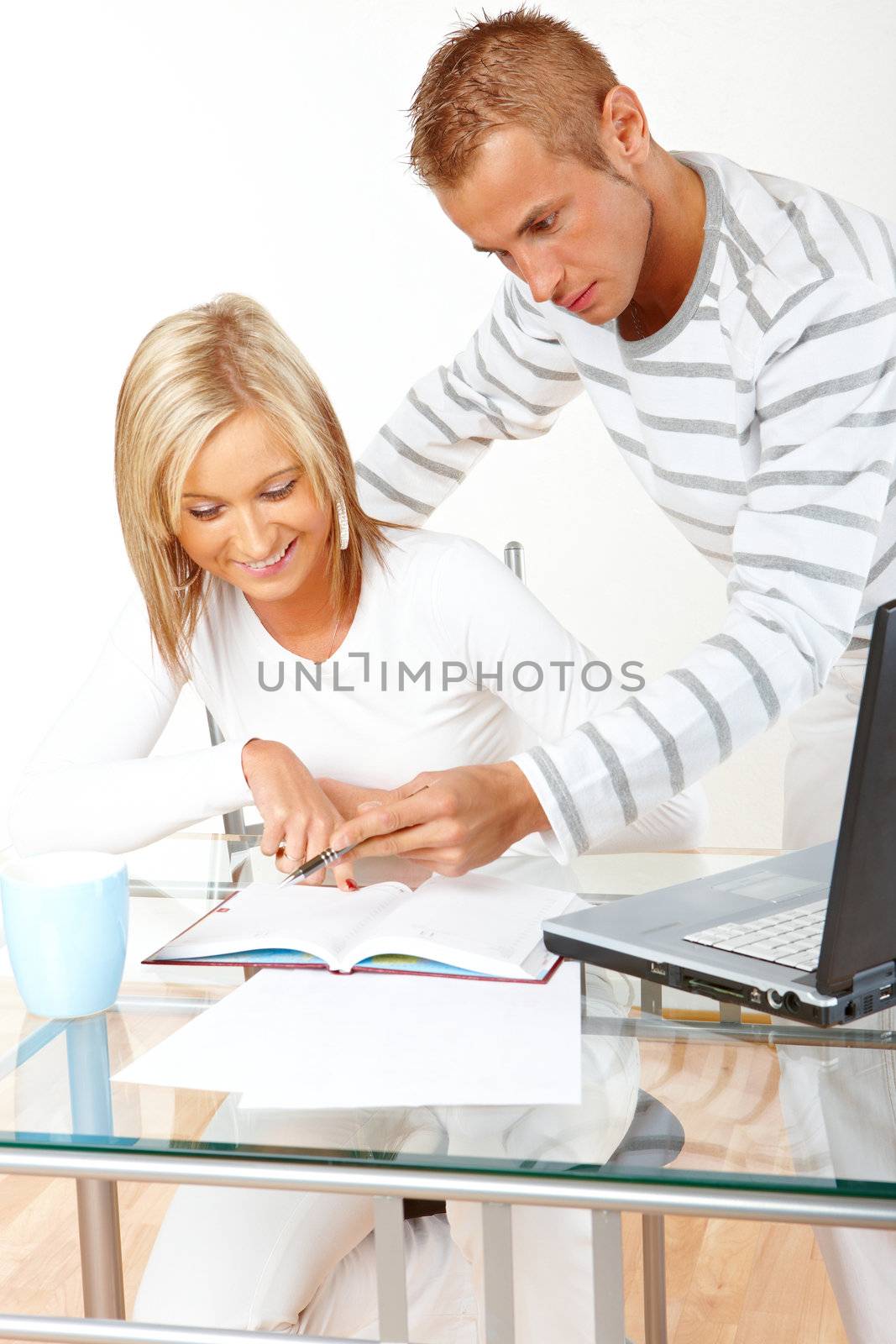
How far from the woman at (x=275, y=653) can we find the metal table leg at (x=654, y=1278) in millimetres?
406

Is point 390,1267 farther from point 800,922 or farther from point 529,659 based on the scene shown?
point 529,659

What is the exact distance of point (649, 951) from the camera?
0.99 metres

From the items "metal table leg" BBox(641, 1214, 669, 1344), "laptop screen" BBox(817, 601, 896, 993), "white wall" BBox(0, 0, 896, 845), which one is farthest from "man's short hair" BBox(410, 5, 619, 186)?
"white wall" BBox(0, 0, 896, 845)

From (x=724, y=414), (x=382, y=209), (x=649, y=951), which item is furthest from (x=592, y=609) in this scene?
(x=649, y=951)

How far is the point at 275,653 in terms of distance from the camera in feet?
5.19

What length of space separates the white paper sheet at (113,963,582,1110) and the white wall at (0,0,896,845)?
2185 millimetres

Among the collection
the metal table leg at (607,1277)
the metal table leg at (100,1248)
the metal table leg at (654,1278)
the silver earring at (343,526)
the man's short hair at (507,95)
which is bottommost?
the metal table leg at (654,1278)

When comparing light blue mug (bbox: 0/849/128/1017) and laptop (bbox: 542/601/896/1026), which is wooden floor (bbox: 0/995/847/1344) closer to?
light blue mug (bbox: 0/849/128/1017)

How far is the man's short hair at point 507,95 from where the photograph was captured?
130 cm

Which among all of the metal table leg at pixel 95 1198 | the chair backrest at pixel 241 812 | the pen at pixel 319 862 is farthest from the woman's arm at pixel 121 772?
the metal table leg at pixel 95 1198

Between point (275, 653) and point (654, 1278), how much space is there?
804 millimetres

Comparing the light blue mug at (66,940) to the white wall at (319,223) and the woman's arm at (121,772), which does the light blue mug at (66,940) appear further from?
the white wall at (319,223)

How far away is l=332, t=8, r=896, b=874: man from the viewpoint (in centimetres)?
Result: 121

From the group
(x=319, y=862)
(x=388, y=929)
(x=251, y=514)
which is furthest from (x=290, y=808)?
(x=251, y=514)
